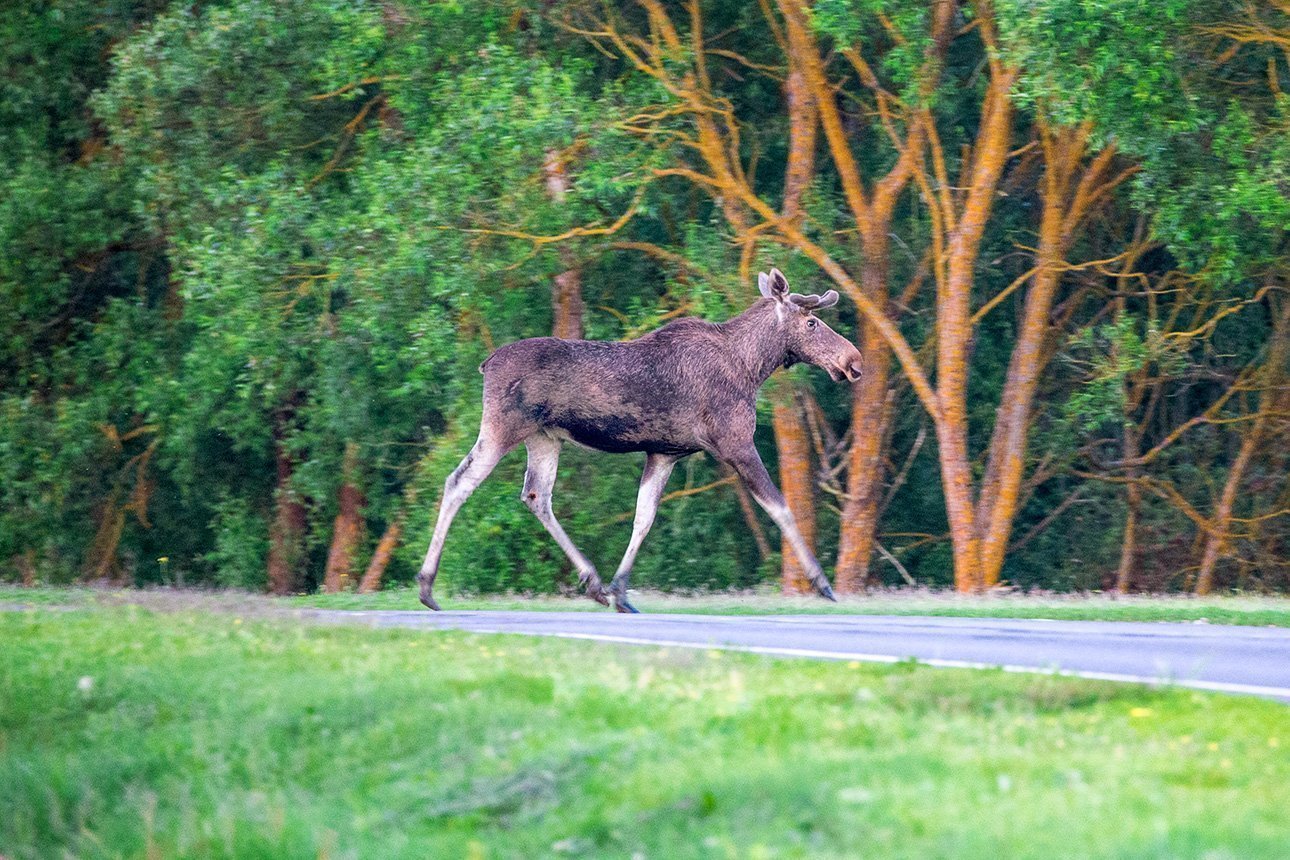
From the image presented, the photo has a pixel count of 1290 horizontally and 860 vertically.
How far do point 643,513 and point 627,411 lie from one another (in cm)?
86

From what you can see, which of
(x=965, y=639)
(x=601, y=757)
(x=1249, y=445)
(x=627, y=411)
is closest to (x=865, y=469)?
(x=1249, y=445)

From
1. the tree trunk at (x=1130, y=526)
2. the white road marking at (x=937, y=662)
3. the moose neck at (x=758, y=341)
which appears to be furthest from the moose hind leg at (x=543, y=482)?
the tree trunk at (x=1130, y=526)

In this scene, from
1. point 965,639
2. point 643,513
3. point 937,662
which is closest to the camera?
point 937,662

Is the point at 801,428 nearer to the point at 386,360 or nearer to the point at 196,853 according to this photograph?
the point at 386,360

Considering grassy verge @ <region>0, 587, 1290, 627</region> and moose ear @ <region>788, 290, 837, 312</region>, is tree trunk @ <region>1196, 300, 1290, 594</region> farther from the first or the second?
moose ear @ <region>788, 290, 837, 312</region>

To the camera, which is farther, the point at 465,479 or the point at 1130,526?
the point at 1130,526

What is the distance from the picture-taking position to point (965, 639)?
12.2 metres

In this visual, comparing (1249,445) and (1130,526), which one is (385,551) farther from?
(1249,445)

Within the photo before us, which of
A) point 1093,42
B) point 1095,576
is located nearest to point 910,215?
point 1095,576

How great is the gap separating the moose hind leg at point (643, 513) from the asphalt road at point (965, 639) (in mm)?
563

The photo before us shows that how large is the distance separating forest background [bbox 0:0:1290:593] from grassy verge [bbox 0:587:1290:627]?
4.59m

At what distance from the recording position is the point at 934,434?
1123 inches

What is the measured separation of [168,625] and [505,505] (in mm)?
10758

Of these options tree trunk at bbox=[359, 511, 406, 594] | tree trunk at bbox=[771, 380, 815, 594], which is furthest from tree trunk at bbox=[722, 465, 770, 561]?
tree trunk at bbox=[359, 511, 406, 594]
